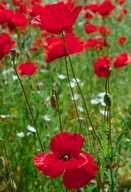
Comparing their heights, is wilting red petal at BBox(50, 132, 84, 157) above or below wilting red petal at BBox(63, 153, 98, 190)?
above

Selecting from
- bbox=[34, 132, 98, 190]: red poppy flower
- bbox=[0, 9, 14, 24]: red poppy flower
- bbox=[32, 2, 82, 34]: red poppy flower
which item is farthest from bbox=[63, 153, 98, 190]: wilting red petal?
bbox=[0, 9, 14, 24]: red poppy flower

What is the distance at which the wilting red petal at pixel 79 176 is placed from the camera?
1096 mm

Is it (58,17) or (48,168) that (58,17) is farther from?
(48,168)

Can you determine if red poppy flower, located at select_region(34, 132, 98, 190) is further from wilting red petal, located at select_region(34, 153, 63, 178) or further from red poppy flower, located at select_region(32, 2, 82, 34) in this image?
red poppy flower, located at select_region(32, 2, 82, 34)

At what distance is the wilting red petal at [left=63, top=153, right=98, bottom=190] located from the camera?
1096 mm

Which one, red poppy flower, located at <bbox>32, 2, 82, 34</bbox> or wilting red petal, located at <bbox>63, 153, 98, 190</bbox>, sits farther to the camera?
red poppy flower, located at <bbox>32, 2, 82, 34</bbox>

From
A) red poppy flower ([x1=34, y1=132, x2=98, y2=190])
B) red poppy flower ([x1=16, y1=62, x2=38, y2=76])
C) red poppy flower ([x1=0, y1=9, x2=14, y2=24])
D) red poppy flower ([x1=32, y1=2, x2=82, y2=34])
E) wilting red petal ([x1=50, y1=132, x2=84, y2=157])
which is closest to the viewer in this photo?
red poppy flower ([x1=34, y1=132, x2=98, y2=190])

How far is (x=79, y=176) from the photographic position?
3.62 ft

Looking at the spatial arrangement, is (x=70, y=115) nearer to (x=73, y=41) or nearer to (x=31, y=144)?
(x=31, y=144)

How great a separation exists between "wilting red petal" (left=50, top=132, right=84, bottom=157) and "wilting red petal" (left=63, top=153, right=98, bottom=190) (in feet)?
0.27

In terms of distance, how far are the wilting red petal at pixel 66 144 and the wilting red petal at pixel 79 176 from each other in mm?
83

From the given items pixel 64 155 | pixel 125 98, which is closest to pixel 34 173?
pixel 64 155

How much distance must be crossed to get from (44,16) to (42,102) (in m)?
1.34

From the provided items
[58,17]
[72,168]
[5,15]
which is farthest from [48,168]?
[5,15]
